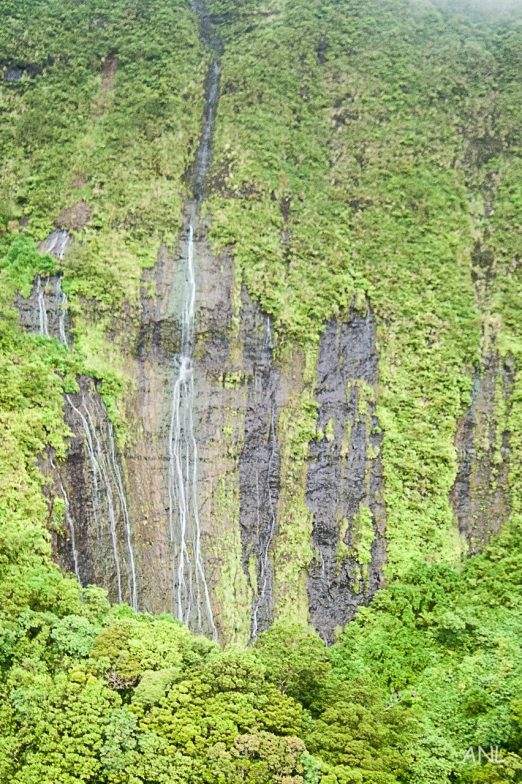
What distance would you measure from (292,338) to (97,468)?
6549mm

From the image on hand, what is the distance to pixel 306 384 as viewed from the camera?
63.9 feet

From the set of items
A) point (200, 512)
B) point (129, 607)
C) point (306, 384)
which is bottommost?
point (129, 607)

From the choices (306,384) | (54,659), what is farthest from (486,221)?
(54,659)

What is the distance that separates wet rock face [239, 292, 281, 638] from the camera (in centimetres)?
1745

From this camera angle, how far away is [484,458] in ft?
60.0

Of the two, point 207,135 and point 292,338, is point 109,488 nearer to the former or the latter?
point 292,338

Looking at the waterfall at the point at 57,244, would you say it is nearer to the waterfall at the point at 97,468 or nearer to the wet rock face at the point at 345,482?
the waterfall at the point at 97,468

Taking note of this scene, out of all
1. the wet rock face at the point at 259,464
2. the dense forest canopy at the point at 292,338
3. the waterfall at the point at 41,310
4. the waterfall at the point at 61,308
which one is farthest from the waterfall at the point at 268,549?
the waterfall at the point at 41,310

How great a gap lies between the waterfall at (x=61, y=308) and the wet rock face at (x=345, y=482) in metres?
7.14

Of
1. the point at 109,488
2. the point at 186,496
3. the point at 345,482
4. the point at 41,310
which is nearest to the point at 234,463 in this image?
the point at 186,496

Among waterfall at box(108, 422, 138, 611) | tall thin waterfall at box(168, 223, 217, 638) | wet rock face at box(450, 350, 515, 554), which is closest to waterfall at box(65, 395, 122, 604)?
waterfall at box(108, 422, 138, 611)

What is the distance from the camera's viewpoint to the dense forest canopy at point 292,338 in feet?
42.1

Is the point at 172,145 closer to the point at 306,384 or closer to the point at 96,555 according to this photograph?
the point at 306,384

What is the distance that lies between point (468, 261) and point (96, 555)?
44.7 feet
